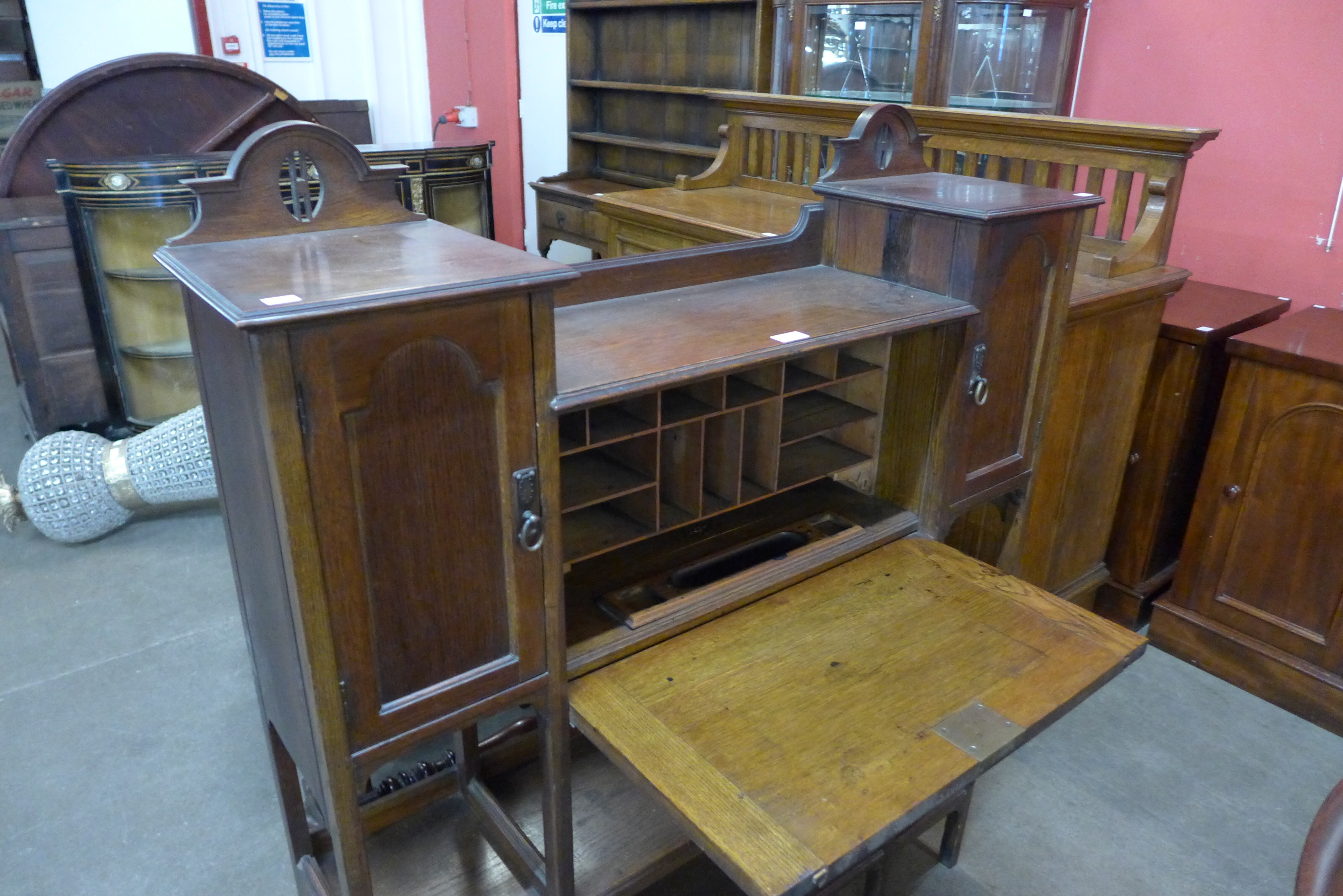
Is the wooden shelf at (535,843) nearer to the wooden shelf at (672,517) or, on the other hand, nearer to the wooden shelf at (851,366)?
the wooden shelf at (672,517)

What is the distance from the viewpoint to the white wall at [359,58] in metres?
4.80

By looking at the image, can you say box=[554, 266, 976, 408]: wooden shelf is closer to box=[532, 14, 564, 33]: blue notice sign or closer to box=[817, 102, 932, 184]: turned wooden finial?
box=[817, 102, 932, 184]: turned wooden finial

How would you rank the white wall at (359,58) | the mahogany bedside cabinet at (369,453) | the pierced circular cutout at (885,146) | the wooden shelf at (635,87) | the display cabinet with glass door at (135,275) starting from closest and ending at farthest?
the mahogany bedside cabinet at (369,453), the pierced circular cutout at (885,146), the display cabinet with glass door at (135,275), the wooden shelf at (635,87), the white wall at (359,58)

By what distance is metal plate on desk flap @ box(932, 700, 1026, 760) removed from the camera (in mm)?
1237

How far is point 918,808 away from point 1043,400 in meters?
1.04

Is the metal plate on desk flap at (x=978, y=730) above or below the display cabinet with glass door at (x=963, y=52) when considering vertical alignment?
below

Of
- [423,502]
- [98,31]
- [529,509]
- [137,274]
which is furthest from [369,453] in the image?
[98,31]

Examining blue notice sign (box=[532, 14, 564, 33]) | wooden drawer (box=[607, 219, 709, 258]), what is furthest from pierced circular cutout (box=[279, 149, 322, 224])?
blue notice sign (box=[532, 14, 564, 33])

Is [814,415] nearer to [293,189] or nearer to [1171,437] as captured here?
[293,189]

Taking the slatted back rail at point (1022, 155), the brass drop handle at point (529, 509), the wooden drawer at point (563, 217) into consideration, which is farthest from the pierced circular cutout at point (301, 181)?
the wooden drawer at point (563, 217)

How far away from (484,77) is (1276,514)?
4.67 metres

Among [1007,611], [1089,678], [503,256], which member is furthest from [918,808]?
[503,256]

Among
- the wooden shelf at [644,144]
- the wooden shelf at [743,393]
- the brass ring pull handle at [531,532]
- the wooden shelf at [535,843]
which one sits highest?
the wooden shelf at [644,144]

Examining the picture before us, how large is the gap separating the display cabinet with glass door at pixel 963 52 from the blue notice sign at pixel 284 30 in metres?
3.05
